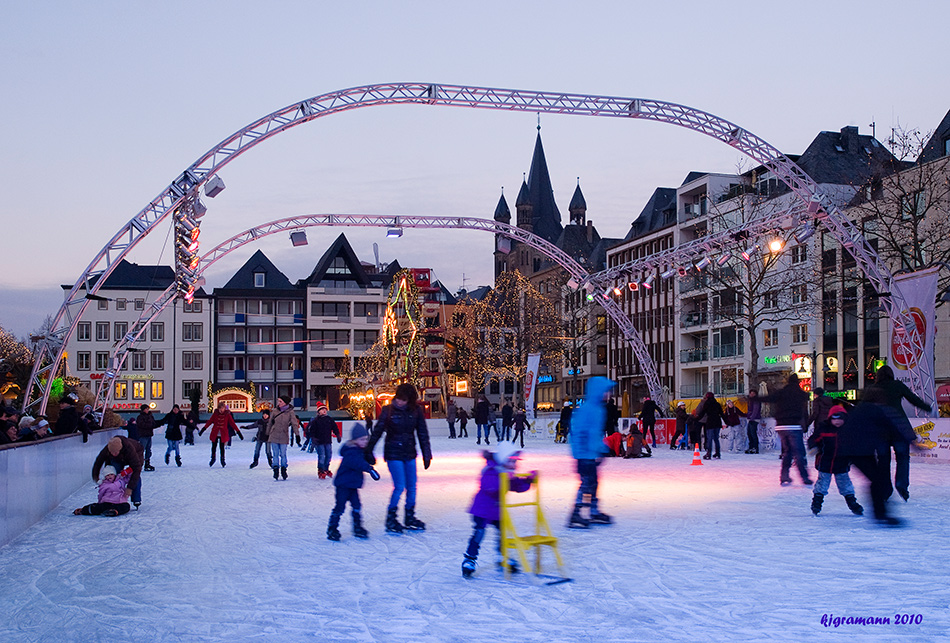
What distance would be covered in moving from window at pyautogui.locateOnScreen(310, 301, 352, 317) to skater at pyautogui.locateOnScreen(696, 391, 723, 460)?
58568 millimetres

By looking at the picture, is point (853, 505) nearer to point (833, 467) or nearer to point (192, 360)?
point (833, 467)

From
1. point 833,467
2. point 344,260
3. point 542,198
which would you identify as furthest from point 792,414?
point 542,198

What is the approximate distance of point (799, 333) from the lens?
54.9 m

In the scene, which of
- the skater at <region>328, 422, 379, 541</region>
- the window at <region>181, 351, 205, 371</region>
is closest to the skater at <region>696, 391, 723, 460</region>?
the skater at <region>328, 422, 379, 541</region>

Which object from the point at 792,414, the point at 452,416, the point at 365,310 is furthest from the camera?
the point at 365,310

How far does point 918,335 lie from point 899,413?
12060 mm

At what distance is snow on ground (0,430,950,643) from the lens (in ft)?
21.7

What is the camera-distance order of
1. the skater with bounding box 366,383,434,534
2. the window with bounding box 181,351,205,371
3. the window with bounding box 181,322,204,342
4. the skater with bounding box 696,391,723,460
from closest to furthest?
the skater with bounding box 366,383,434,534 < the skater with bounding box 696,391,723,460 < the window with bounding box 181,351,205,371 < the window with bounding box 181,322,204,342

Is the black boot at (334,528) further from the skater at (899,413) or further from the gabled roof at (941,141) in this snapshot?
the gabled roof at (941,141)

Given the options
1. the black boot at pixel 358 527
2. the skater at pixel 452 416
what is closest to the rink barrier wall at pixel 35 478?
the black boot at pixel 358 527

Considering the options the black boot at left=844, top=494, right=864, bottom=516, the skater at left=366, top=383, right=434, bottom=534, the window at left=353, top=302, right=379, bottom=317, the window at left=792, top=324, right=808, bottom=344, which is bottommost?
the black boot at left=844, top=494, right=864, bottom=516

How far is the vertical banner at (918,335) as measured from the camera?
73.8ft

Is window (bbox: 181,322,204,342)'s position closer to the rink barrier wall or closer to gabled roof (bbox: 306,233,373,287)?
gabled roof (bbox: 306,233,373,287)

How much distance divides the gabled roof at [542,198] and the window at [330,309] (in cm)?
5008
